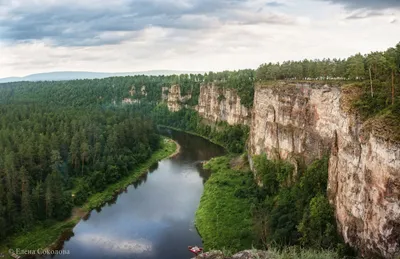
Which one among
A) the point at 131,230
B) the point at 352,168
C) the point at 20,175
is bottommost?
the point at 131,230

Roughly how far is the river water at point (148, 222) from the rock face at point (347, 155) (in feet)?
43.4

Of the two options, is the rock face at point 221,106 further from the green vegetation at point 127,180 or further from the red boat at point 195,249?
the red boat at point 195,249

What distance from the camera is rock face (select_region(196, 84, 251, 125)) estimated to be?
8450 centimetres

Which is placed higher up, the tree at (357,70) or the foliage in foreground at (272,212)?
the tree at (357,70)

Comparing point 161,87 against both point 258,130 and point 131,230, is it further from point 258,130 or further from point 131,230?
point 131,230

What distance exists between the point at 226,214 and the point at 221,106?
177 feet

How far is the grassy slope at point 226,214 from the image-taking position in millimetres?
35688

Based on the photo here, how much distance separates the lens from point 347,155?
1112 inches

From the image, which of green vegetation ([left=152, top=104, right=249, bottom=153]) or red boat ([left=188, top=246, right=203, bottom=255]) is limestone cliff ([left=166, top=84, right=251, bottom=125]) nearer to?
green vegetation ([left=152, top=104, right=249, bottom=153])

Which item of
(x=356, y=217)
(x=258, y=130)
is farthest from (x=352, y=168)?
(x=258, y=130)

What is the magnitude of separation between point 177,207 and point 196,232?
26.0 feet

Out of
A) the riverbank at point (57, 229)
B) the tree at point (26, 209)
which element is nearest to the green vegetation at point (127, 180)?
the riverbank at point (57, 229)

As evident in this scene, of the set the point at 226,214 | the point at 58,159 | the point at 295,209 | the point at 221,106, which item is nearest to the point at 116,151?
the point at 58,159

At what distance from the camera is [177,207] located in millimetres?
46688
